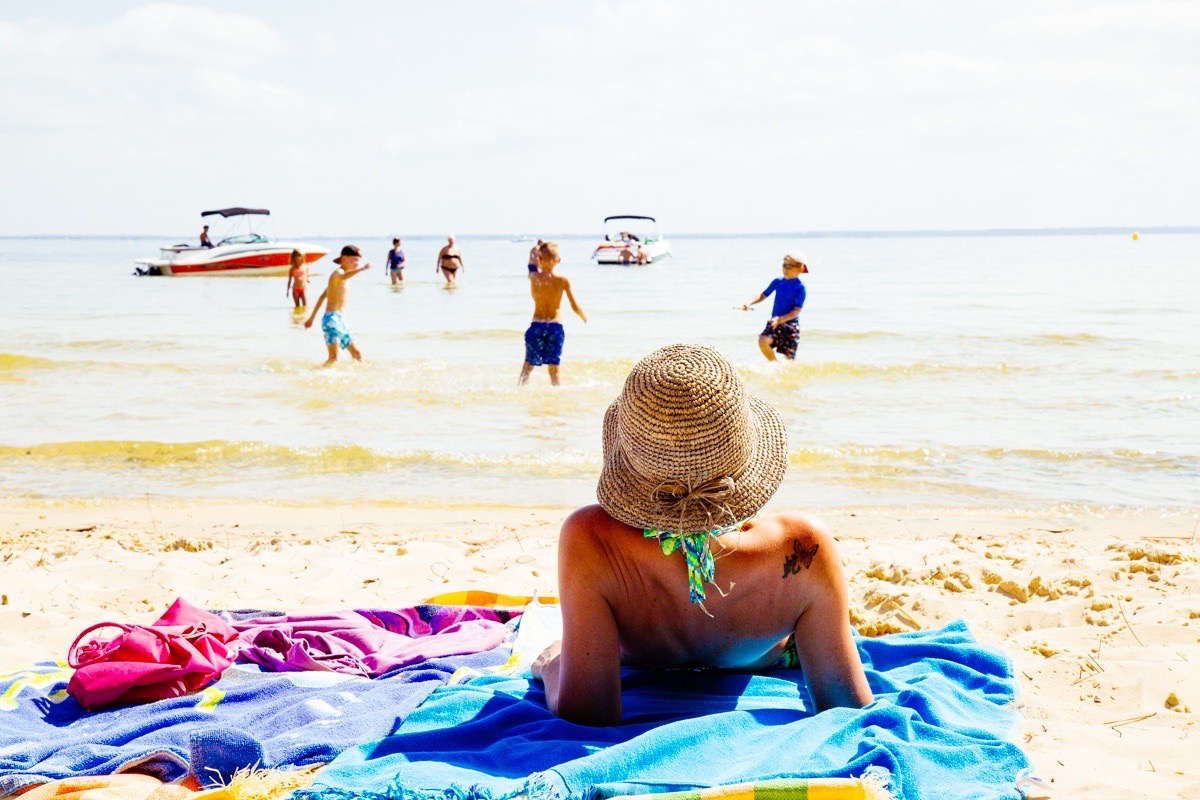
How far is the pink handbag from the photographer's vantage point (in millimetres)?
2977

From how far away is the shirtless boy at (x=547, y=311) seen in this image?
9891 mm

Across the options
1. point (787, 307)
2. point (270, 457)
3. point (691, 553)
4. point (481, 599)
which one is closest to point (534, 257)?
point (787, 307)

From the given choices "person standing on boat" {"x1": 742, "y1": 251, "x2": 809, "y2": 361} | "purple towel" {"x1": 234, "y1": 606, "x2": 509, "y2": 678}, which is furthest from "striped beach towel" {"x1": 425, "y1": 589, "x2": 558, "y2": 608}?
"person standing on boat" {"x1": 742, "y1": 251, "x2": 809, "y2": 361}

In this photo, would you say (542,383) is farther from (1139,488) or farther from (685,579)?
(685,579)

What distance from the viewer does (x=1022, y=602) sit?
13.8 ft

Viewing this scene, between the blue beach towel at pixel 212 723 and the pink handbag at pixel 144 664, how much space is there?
2.0 inches

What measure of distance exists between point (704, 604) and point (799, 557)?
261 millimetres

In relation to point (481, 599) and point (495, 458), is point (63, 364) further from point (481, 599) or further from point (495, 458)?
point (481, 599)

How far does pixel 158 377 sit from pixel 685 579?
12.2 m

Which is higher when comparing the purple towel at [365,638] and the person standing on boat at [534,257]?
the person standing on boat at [534,257]

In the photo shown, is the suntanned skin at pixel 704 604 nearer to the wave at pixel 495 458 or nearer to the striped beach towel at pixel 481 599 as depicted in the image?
the striped beach towel at pixel 481 599

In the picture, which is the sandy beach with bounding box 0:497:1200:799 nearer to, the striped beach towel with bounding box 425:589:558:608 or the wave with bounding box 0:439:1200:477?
the striped beach towel with bounding box 425:589:558:608

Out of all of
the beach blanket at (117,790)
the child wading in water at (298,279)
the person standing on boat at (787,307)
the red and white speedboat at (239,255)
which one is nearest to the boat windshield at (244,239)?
the red and white speedboat at (239,255)

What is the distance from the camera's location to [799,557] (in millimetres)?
2463
